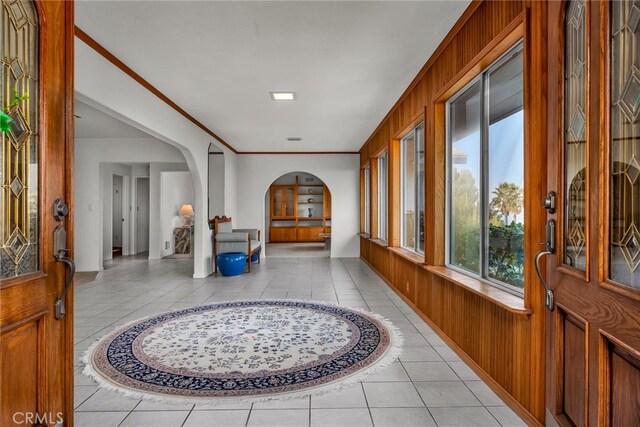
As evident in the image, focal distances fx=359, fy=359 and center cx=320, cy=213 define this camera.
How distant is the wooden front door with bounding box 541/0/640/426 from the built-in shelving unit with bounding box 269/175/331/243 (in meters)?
11.9

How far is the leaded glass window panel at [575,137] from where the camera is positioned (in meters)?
1.41

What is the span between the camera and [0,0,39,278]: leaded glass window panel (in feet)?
4.29

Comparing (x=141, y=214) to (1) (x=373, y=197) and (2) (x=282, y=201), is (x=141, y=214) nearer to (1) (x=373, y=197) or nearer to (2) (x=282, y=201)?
(2) (x=282, y=201)

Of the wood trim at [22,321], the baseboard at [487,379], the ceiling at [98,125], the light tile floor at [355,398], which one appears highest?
the ceiling at [98,125]

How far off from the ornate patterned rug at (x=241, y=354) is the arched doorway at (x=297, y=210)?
9466 mm

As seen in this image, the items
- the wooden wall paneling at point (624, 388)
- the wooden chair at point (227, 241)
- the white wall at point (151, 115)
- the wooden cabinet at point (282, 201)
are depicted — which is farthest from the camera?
the wooden cabinet at point (282, 201)

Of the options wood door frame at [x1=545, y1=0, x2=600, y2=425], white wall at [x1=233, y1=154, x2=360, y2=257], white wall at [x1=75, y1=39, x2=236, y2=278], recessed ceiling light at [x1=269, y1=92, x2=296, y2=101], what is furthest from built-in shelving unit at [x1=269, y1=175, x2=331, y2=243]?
wood door frame at [x1=545, y1=0, x2=600, y2=425]

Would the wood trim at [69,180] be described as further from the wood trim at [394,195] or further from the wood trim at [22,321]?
the wood trim at [394,195]

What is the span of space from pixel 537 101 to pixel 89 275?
7440 millimetres

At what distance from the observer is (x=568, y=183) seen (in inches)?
60.0

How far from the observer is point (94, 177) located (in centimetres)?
735

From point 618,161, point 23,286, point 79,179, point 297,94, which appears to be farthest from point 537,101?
point 79,179

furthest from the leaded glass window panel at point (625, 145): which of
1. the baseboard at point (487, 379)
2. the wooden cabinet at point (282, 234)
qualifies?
the wooden cabinet at point (282, 234)

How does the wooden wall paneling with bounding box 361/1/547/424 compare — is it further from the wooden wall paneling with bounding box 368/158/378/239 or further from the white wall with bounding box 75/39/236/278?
the white wall with bounding box 75/39/236/278
